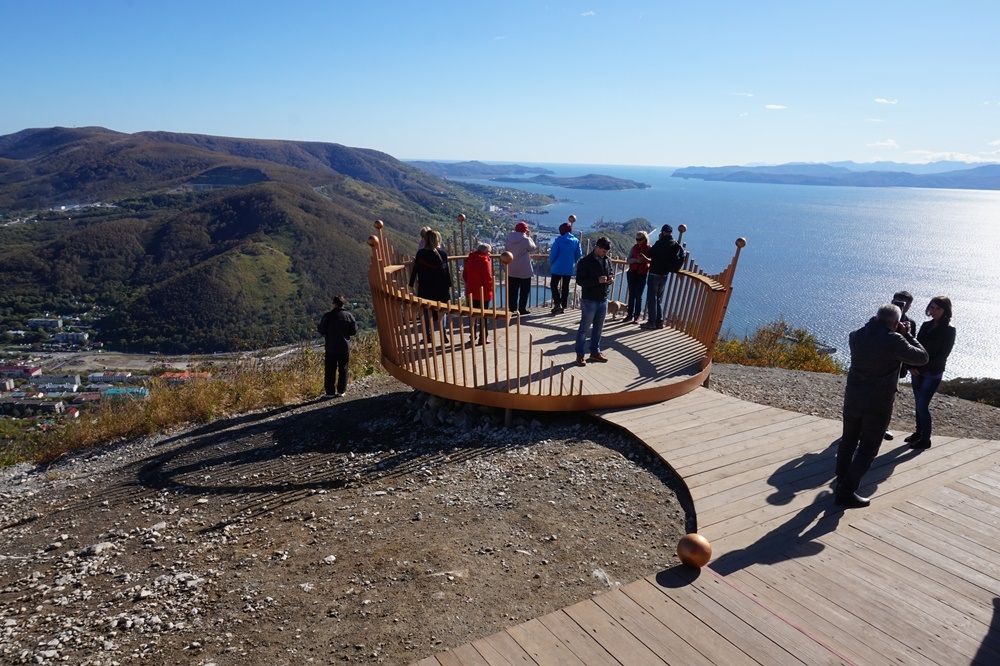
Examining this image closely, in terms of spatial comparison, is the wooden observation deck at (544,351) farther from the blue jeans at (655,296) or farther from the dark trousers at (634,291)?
the dark trousers at (634,291)

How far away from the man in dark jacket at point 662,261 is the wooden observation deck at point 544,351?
0.26 meters

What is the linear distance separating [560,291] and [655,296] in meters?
2.10

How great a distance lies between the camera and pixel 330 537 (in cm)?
493

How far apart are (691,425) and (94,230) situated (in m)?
110

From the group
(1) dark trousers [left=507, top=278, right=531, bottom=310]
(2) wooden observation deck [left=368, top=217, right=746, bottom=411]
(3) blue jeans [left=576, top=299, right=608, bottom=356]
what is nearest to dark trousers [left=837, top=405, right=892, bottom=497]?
(2) wooden observation deck [left=368, top=217, right=746, bottom=411]

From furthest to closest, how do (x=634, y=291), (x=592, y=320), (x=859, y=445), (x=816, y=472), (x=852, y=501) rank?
(x=634, y=291)
(x=592, y=320)
(x=816, y=472)
(x=852, y=501)
(x=859, y=445)

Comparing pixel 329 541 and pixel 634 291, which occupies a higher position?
pixel 634 291

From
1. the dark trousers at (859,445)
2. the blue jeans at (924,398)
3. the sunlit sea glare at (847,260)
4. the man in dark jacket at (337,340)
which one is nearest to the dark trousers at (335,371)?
the man in dark jacket at (337,340)

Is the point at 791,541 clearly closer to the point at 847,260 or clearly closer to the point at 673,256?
the point at 673,256

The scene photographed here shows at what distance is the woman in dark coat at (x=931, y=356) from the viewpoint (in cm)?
575

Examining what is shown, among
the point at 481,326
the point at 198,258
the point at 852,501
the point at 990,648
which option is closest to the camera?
the point at 990,648

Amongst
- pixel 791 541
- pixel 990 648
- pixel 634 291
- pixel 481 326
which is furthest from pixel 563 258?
pixel 990 648

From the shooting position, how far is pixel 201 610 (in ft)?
13.2

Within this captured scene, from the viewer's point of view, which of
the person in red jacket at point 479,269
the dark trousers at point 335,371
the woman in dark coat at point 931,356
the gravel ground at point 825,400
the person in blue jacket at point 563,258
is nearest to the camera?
the woman in dark coat at point 931,356
